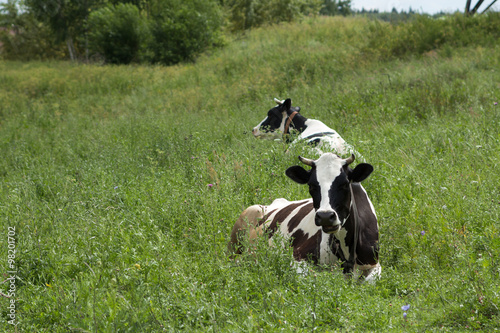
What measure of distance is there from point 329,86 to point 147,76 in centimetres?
1000

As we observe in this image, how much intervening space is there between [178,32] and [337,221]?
70.6ft

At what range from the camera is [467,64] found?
10883mm

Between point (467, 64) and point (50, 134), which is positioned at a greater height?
point (467, 64)

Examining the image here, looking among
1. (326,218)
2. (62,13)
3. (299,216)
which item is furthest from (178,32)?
(326,218)

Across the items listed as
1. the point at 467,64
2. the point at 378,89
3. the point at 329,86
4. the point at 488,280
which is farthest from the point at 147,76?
the point at 488,280

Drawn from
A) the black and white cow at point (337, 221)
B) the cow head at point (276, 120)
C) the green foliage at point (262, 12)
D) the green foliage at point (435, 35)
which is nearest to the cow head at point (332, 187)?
the black and white cow at point (337, 221)

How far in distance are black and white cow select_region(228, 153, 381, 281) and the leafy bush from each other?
20.0 m

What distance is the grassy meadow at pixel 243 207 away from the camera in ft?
10.3

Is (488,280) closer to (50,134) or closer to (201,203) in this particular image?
(201,203)

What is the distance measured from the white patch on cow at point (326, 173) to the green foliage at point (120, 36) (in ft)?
77.9

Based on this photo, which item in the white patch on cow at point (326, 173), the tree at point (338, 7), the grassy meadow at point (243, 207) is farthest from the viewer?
the tree at point (338, 7)

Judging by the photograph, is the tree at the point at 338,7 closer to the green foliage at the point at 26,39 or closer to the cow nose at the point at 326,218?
the green foliage at the point at 26,39

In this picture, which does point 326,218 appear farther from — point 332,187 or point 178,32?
point 178,32

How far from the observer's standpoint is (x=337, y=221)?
365cm
